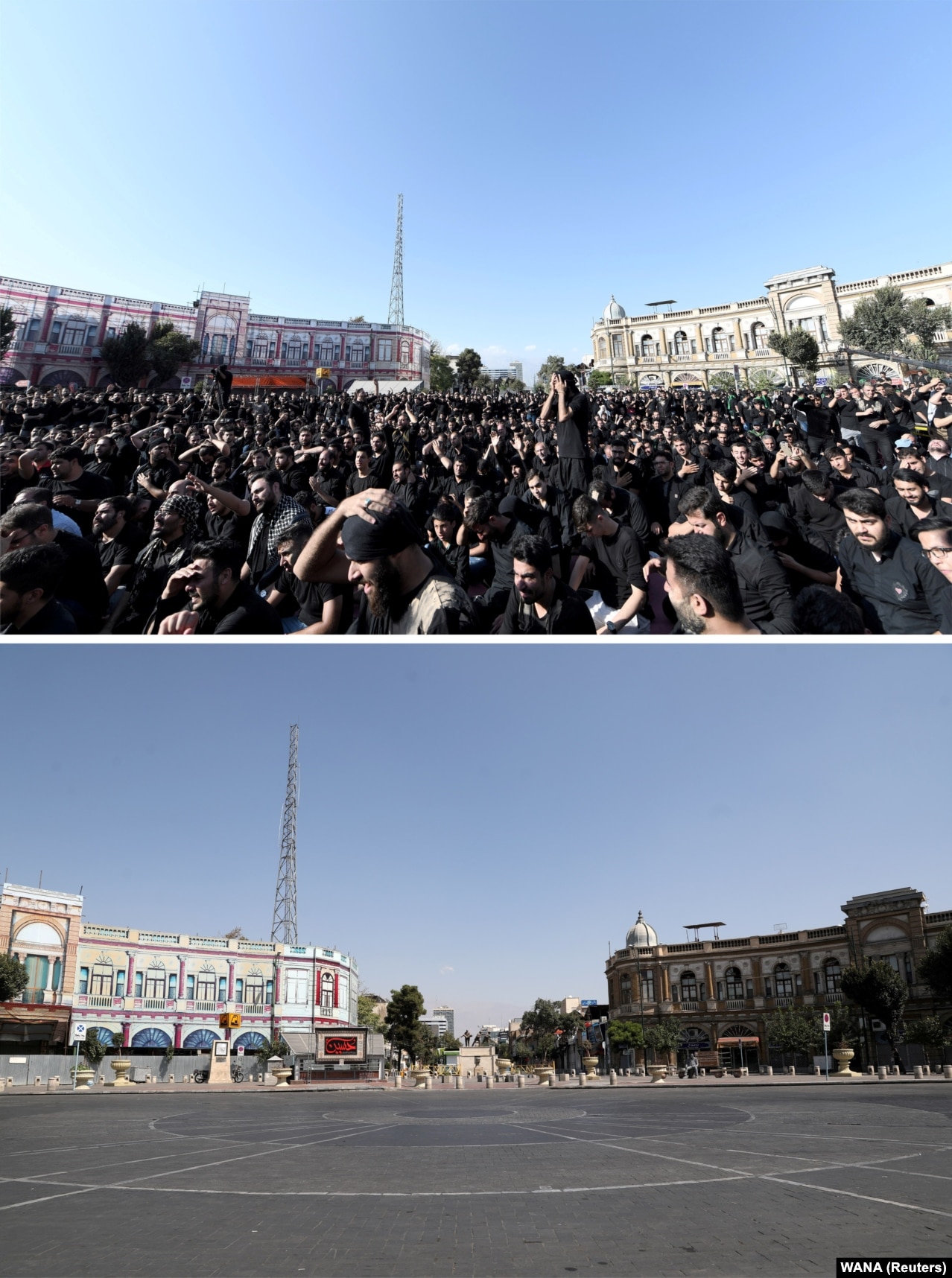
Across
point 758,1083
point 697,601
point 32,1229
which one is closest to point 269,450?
point 697,601

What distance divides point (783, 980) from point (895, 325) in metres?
54.0

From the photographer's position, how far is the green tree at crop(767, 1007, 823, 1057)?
4600 centimetres

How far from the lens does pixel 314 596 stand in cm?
776

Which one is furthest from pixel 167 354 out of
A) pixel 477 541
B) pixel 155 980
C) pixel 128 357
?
pixel 477 541

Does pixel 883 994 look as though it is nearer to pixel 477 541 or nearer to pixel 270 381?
pixel 477 541

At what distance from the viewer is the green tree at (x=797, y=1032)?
46.0 meters

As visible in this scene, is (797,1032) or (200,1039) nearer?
(797,1032)

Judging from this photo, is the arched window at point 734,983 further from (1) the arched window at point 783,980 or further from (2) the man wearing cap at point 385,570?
(2) the man wearing cap at point 385,570

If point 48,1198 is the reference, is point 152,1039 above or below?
below

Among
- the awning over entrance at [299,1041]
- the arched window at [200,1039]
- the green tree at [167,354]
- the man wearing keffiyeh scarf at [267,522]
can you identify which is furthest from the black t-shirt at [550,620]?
the green tree at [167,354]

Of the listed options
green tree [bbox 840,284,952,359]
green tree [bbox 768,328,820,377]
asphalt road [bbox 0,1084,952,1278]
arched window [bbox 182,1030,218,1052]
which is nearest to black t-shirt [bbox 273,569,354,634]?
asphalt road [bbox 0,1084,952,1278]

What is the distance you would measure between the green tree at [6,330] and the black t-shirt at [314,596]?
167ft

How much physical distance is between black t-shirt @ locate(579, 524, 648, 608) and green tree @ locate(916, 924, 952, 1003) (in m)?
42.1

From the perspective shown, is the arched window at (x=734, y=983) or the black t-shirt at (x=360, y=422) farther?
the arched window at (x=734, y=983)
